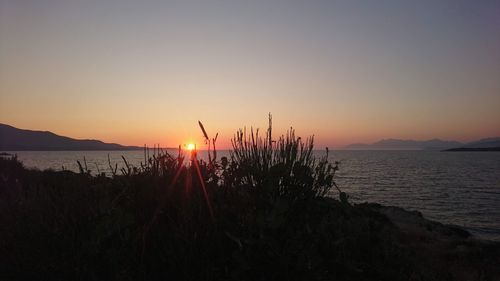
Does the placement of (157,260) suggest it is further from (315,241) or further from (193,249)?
(315,241)

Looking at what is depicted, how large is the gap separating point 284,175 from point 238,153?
101 centimetres

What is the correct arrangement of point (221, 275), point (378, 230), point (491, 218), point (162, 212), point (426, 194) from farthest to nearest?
point (426, 194), point (491, 218), point (378, 230), point (162, 212), point (221, 275)

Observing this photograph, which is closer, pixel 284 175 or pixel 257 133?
pixel 284 175

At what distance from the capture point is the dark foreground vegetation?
15.0 feet

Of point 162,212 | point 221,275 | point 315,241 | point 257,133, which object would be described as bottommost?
point 221,275

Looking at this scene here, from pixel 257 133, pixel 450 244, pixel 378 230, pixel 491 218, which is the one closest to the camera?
pixel 378 230

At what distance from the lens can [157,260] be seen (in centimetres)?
485

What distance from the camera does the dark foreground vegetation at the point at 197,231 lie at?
459 centimetres

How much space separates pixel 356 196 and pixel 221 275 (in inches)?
1321

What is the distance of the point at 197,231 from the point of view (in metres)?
4.82

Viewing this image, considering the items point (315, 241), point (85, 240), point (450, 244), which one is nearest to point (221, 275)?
point (315, 241)

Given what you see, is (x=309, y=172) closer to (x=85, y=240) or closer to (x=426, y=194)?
(x=85, y=240)

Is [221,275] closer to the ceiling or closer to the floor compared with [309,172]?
closer to the floor

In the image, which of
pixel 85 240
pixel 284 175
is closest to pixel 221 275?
pixel 85 240
